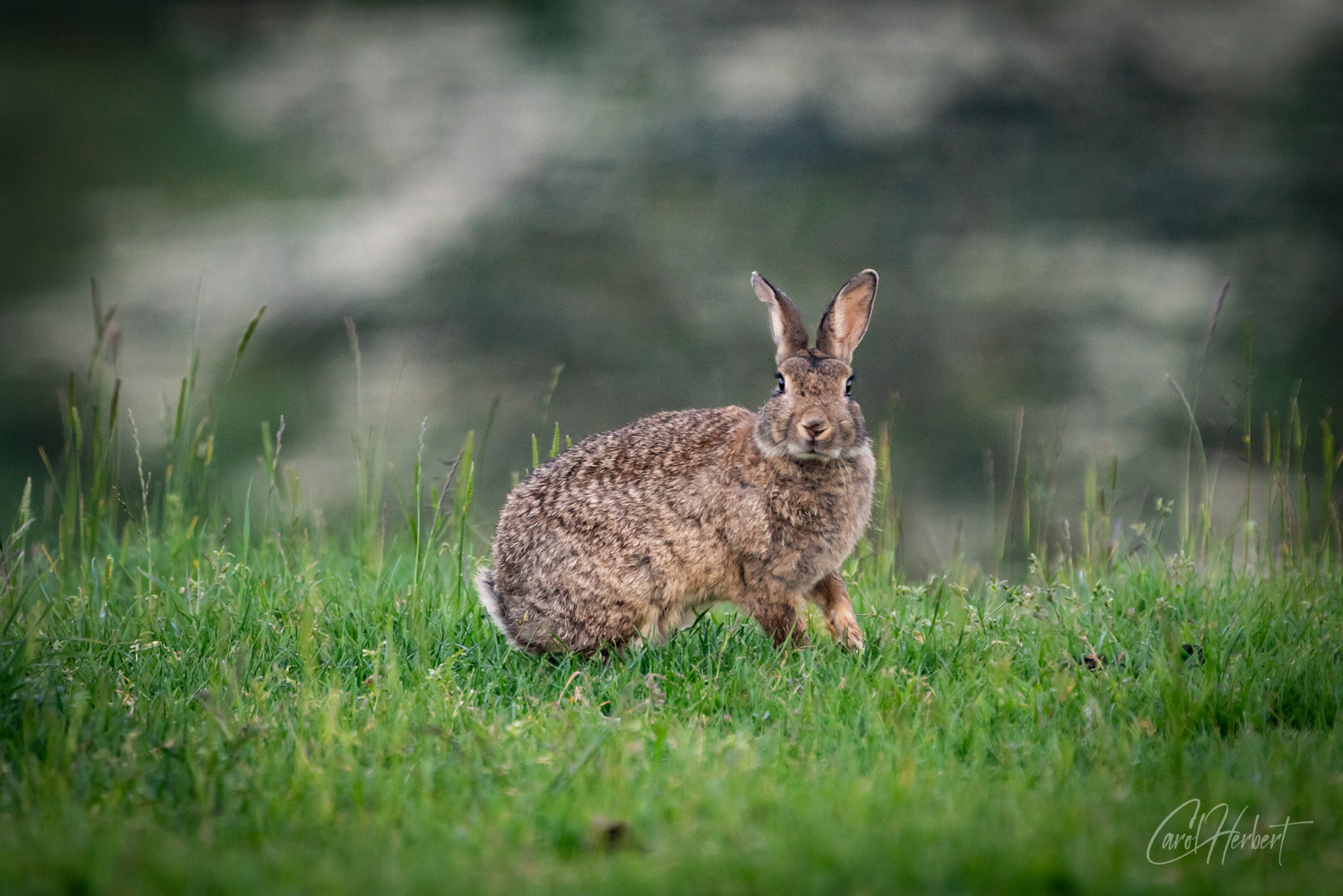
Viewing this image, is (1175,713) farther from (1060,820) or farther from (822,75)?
(822,75)

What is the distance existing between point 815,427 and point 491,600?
152cm

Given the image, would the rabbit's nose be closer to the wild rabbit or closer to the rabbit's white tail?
the wild rabbit

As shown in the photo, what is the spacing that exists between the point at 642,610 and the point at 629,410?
604cm

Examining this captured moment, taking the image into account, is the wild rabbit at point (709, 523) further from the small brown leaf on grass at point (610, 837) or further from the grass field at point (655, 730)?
the small brown leaf on grass at point (610, 837)

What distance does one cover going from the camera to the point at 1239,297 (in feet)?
38.2

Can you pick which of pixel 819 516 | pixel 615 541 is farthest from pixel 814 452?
pixel 615 541

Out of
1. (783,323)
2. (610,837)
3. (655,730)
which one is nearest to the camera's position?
(610,837)

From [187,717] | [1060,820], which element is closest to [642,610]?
[187,717]

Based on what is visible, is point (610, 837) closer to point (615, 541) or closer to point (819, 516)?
point (615, 541)

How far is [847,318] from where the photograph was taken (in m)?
4.90

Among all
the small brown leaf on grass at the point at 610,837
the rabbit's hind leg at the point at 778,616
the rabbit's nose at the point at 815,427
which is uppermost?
the rabbit's nose at the point at 815,427

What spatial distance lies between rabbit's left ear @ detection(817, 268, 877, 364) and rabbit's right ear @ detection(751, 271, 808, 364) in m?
A: 0.10

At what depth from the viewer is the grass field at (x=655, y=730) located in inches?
97.8

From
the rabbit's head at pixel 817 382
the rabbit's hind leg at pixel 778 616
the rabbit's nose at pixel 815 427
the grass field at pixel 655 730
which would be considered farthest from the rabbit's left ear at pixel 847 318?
the rabbit's hind leg at pixel 778 616
